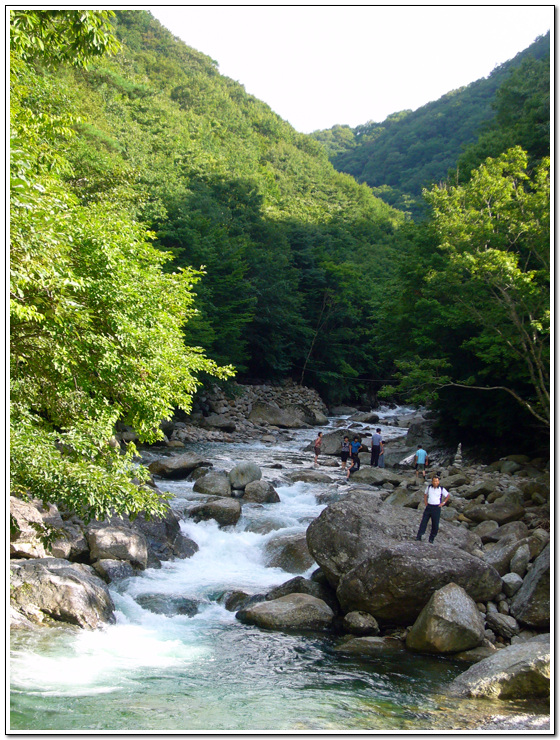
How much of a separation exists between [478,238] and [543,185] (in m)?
1.94

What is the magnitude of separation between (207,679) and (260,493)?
872 centimetres

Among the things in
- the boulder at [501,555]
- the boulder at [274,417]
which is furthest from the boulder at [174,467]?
the boulder at [274,417]

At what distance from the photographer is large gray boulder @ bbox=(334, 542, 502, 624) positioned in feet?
31.0

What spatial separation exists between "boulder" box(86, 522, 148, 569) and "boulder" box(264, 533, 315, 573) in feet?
9.25

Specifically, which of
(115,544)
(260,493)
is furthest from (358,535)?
(260,493)

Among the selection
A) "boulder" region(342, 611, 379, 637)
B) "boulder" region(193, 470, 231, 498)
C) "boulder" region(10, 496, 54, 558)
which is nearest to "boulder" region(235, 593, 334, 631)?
"boulder" region(342, 611, 379, 637)

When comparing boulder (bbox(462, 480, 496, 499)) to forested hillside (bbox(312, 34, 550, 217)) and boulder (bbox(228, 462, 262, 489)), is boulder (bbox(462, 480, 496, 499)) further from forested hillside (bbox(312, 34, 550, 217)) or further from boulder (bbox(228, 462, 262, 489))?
forested hillside (bbox(312, 34, 550, 217))

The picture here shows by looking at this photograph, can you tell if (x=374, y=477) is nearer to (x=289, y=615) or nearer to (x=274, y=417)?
(x=289, y=615)

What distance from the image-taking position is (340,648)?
8836 millimetres

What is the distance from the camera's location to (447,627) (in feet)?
28.6

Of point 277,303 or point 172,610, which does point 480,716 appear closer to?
point 172,610

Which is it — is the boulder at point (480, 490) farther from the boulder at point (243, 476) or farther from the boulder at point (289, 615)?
the boulder at point (289, 615)

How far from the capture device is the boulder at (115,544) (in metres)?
11.0

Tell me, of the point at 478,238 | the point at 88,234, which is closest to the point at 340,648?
the point at 88,234
